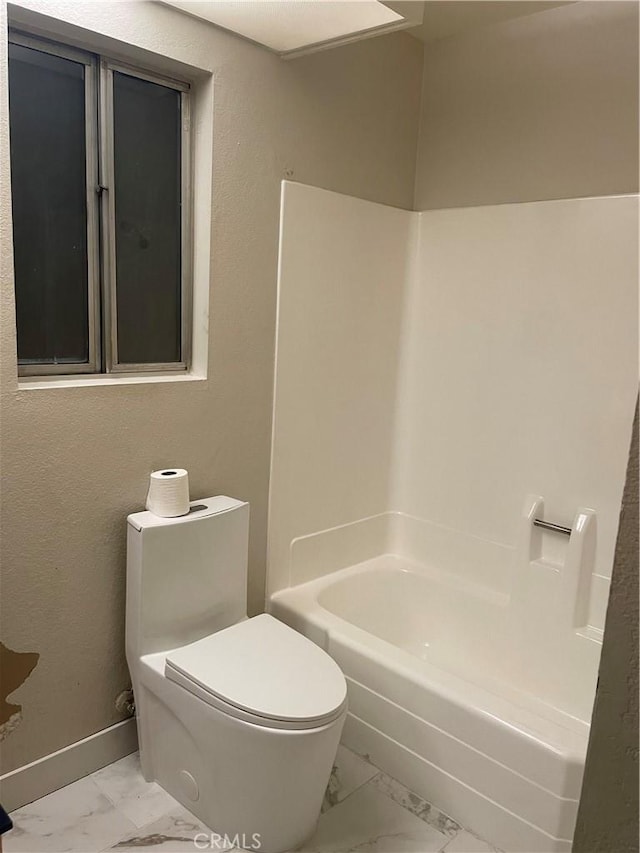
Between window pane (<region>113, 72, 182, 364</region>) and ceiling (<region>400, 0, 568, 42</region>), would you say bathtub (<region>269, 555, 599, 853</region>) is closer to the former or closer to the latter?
window pane (<region>113, 72, 182, 364</region>)

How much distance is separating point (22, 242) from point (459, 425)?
5.43ft

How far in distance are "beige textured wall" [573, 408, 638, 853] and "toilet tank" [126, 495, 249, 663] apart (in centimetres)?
145

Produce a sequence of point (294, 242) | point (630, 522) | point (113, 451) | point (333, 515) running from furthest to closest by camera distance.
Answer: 1. point (333, 515)
2. point (294, 242)
3. point (113, 451)
4. point (630, 522)

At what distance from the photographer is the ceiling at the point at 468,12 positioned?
2254 mm

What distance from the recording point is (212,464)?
2.14 metres

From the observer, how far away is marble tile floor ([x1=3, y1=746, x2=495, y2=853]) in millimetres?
1726

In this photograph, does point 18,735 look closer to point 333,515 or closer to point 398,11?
point 333,515

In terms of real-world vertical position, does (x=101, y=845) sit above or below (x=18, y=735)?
below

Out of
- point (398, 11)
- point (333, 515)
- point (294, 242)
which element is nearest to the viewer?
point (398, 11)

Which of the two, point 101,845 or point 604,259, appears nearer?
point 101,845

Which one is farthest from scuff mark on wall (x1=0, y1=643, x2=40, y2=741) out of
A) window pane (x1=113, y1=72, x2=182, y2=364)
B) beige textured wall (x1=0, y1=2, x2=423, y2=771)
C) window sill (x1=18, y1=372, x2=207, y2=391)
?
window pane (x1=113, y1=72, x2=182, y2=364)

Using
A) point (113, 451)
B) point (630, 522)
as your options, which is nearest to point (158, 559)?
point (113, 451)

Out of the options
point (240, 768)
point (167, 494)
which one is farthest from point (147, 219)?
point (240, 768)

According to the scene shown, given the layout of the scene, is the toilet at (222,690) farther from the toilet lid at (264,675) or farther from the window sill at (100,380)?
the window sill at (100,380)
